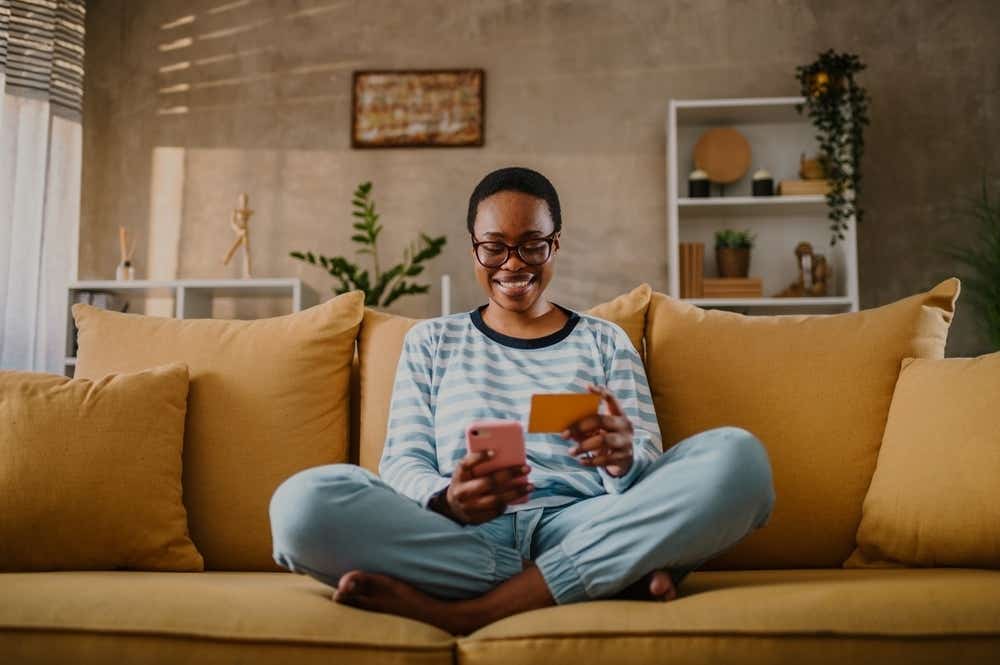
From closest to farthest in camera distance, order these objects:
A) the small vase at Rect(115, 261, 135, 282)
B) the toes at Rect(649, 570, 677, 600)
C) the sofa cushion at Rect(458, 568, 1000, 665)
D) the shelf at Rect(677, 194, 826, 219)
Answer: the sofa cushion at Rect(458, 568, 1000, 665) → the toes at Rect(649, 570, 677, 600) → the shelf at Rect(677, 194, 826, 219) → the small vase at Rect(115, 261, 135, 282)

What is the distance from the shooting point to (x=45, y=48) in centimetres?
343

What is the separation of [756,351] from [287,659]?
41.8 inches

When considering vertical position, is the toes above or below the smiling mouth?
below

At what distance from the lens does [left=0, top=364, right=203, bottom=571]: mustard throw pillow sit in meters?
1.55

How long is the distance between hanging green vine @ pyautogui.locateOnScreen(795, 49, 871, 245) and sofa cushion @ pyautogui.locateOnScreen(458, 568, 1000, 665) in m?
2.29

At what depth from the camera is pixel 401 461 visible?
153 cm

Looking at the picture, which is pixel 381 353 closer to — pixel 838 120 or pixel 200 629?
pixel 200 629

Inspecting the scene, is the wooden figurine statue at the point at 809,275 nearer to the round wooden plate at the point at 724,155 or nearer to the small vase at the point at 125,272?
the round wooden plate at the point at 724,155

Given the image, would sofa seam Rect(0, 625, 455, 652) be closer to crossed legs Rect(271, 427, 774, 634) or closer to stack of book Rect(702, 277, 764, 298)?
crossed legs Rect(271, 427, 774, 634)

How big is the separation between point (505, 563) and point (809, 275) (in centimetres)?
251

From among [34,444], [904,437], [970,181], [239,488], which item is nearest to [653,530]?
[904,437]

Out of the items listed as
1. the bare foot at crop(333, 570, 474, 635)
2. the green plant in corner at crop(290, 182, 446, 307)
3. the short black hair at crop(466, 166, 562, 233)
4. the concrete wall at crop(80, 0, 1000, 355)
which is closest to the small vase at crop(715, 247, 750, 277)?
the concrete wall at crop(80, 0, 1000, 355)

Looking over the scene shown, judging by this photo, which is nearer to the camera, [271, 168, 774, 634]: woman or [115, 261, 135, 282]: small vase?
[271, 168, 774, 634]: woman

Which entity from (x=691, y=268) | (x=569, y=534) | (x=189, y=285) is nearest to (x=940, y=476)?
(x=569, y=534)
